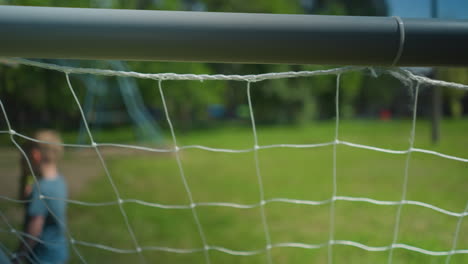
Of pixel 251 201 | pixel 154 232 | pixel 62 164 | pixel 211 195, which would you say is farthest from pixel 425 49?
pixel 62 164

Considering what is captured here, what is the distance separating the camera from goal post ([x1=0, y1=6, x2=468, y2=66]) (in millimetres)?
579

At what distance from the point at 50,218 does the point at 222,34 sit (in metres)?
1.34

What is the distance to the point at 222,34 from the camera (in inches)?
22.9

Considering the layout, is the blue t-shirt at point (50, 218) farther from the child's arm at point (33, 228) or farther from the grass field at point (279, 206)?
the grass field at point (279, 206)

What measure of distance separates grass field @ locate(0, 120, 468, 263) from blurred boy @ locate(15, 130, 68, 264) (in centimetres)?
94

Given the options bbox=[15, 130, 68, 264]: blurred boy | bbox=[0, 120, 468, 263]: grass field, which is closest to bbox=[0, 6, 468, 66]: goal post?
bbox=[15, 130, 68, 264]: blurred boy

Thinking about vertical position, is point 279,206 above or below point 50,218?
below

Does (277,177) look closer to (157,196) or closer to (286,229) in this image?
(157,196)

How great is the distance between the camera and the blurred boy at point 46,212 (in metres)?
1.52

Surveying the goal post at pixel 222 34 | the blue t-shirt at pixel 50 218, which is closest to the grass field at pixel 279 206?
the blue t-shirt at pixel 50 218

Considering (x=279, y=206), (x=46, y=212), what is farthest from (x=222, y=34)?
(x=279, y=206)

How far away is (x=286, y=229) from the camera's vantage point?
3.20 meters

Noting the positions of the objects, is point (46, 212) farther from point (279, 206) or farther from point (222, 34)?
point (279, 206)

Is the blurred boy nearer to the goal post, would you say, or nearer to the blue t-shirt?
the blue t-shirt
